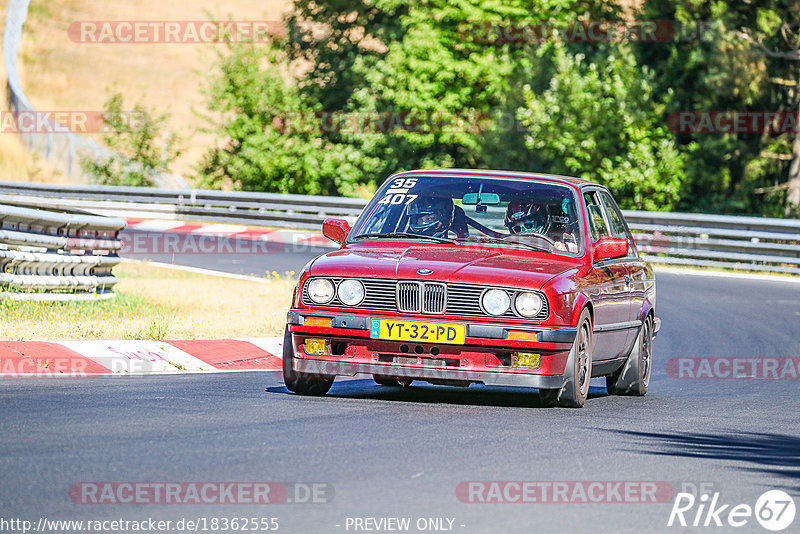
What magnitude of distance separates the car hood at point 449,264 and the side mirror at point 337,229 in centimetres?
39

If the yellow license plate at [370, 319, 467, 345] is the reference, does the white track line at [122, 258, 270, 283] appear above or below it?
below

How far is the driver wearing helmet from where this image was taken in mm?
10352

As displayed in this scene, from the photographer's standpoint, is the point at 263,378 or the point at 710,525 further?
the point at 263,378

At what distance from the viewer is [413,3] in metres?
45.2

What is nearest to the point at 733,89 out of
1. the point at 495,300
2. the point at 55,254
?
the point at 55,254

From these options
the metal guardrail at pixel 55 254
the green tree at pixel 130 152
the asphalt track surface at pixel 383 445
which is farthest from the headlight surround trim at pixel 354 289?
the green tree at pixel 130 152

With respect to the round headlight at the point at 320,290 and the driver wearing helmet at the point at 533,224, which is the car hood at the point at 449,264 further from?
the driver wearing helmet at the point at 533,224

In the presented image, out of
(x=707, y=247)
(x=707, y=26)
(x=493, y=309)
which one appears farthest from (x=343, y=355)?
(x=707, y=26)

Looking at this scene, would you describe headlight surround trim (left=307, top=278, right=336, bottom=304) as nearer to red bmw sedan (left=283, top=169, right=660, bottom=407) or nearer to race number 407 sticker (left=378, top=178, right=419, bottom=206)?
red bmw sedan (left=283, top=169, right=660, bottom=407)

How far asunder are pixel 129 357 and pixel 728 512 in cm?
616

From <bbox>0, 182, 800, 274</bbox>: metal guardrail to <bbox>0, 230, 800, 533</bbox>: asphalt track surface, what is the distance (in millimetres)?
13449

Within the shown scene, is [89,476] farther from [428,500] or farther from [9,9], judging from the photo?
[9,9]

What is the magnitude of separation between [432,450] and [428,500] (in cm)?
132

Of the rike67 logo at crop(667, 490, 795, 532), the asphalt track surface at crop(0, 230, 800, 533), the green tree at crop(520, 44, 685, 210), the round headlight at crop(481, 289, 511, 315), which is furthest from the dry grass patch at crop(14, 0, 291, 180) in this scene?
the rike67 logo at crop(667, 490, 795, 532)
